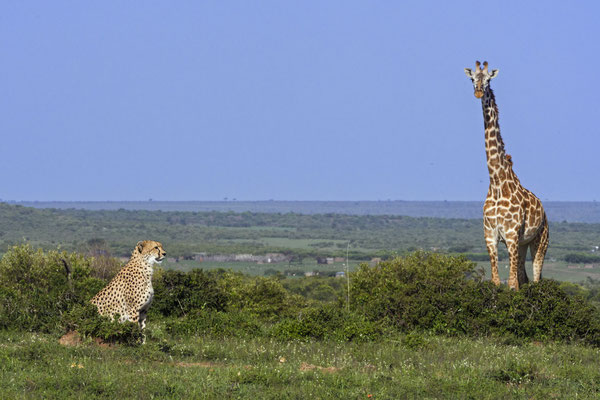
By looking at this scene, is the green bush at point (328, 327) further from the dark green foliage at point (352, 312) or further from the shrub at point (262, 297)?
the shrub at point (262, 297)

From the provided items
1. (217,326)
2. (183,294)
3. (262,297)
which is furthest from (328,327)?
(262,297)

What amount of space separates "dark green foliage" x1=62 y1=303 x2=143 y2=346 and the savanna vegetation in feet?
0.09

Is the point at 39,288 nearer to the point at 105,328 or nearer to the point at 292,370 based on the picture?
the point at 105,328

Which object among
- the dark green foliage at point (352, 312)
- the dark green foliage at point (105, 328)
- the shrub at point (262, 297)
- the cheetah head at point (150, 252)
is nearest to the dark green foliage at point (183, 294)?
the dark green foliage at point (352, 312)

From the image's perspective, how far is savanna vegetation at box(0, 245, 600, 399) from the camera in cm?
1160

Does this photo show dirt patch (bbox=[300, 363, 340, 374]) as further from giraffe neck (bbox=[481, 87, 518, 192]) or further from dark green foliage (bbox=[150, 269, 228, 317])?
giraffe neck (bbox=[481, 87, 518, 192])

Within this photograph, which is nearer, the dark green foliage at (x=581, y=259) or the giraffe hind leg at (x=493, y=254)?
the giraffe hind leg at (x=493, y=254)

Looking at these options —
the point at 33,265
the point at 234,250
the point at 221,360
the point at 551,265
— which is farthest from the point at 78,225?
the point at 221,360

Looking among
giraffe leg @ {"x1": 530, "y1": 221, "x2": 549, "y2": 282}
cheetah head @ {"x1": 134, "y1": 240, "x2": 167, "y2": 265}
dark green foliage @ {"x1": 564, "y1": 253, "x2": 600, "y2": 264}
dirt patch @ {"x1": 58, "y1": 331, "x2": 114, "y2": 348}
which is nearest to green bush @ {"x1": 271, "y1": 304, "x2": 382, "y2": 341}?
cheetah head @ {"x1": 134, "y1": 240, "x2": 167, "y2": 265}

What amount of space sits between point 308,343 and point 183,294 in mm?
4574

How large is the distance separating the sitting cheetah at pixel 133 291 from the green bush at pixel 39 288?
1513 millimetres

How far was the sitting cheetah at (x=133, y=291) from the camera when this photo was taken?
573 inches

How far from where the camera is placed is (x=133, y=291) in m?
14.6

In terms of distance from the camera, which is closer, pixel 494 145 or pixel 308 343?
pixel 308 343
